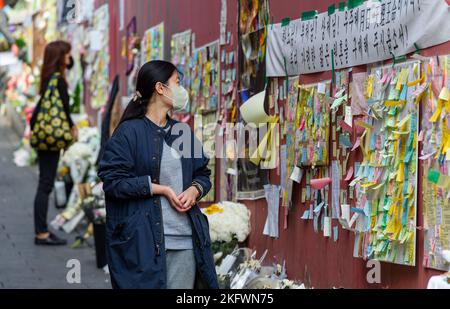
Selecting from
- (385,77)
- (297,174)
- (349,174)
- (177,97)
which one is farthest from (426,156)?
(297,174)

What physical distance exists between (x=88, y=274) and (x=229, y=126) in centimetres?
187

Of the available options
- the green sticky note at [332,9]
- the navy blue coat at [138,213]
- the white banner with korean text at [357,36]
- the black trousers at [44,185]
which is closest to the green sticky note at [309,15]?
the white banner with korean text at [357,36]

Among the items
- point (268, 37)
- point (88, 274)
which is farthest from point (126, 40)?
point (268, 37)

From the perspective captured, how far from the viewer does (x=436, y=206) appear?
19.0ft

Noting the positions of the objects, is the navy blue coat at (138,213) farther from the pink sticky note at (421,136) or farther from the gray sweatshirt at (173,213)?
the pink sticky note at (421,136)

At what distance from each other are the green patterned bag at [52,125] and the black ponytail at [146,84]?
5535 mm

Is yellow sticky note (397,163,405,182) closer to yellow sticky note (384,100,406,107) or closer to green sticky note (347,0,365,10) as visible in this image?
yellow sticky note (384,100,406,107)

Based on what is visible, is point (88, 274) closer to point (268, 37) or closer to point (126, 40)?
point (268, 37)

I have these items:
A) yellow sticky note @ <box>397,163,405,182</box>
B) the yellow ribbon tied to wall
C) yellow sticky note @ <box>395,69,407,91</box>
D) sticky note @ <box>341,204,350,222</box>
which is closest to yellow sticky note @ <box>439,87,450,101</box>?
the yellow ribbon tied to wall

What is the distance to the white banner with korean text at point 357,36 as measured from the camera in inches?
230

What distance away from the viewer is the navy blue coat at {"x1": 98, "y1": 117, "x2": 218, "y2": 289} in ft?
18.7

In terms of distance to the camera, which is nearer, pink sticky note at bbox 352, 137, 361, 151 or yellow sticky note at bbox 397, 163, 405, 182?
yellow sticky note at bbox 397, 163, 405, 182

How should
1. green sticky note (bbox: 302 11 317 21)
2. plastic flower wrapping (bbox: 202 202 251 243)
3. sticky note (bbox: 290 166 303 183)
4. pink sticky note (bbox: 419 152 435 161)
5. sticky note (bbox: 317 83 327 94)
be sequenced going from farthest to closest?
plastic flower wrapping (bbox: 202 202 251 243) → sticky note (bbox: 290 166 303 183) → green sticky note (bbox: 302 11 317 21) → sticky note (bbox: 317 83 327 94) → pink sticky note (bbox: 419 152 435 161)

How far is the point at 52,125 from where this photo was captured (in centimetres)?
1148
